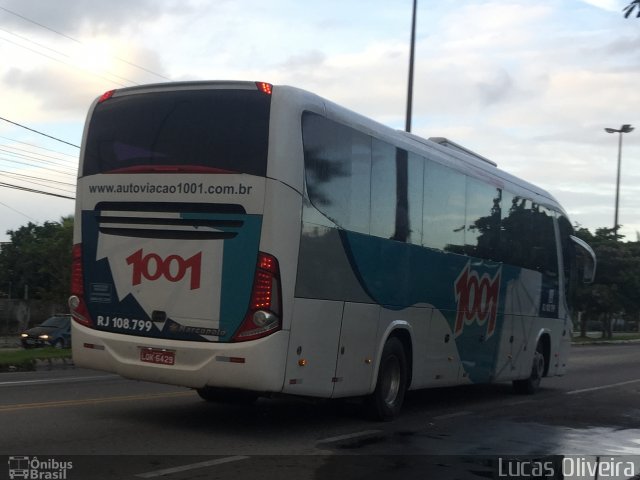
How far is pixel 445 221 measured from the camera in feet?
42.1

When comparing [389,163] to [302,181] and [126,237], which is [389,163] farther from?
[126,237]

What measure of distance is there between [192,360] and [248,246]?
53.1 inches

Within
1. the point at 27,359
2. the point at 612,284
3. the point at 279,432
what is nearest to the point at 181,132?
the point at 279,432

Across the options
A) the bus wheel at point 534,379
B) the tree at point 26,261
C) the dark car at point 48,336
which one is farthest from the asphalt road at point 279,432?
the tree at point 26,261

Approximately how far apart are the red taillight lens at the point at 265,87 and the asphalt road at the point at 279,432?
372cm

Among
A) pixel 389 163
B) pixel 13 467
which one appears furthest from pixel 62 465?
pixel 389 163

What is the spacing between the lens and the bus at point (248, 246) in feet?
30.5

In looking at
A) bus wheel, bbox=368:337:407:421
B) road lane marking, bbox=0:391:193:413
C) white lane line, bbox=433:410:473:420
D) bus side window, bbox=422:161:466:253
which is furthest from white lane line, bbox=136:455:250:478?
bus side window, bbox=422:161:466:253

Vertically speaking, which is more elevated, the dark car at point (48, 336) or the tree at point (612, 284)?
the tree at point (612, 284)

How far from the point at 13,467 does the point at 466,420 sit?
21.7 feet

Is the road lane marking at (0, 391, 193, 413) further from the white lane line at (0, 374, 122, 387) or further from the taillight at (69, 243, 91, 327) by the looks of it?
the white lane line at (0, 374, 122, 387)

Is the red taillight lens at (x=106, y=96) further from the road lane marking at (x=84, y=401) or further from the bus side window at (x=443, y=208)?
the bus side window at (x=443, y=208)

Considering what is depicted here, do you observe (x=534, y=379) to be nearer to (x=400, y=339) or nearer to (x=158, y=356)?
(x=400, y=339)

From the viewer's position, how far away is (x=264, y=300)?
9219 millimetres
